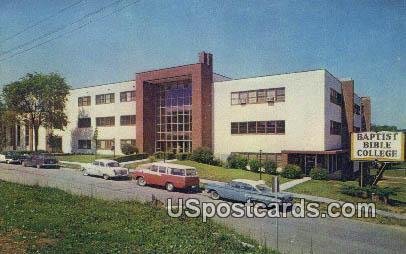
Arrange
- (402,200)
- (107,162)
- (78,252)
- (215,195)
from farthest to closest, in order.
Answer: (107,162) < (402,200) < (215,195) < (78,252)

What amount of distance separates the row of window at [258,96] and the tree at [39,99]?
27.4 meters

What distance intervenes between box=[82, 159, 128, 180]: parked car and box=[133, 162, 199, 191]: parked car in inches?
137

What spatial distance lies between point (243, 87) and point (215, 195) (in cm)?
1812

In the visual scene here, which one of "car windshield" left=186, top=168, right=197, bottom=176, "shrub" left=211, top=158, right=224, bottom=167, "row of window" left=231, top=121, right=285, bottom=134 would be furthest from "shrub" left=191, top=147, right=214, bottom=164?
"car windshield" left=186, top=168, right=197, bottom=176

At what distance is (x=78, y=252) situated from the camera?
9.83m

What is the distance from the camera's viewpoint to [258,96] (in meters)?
37.0

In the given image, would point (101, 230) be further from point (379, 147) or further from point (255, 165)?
point (255, 165)

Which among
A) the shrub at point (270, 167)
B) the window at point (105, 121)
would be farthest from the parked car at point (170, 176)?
the window at point (105, 121)

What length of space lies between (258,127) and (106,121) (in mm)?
23272

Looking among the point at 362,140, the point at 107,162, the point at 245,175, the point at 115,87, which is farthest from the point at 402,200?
the point at 115,87

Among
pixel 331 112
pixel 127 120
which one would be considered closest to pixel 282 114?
pixel 331 112

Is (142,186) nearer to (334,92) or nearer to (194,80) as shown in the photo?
(194,80)

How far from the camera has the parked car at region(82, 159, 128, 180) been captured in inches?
1128

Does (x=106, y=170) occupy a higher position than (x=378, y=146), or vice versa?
(x=378, y=146)
